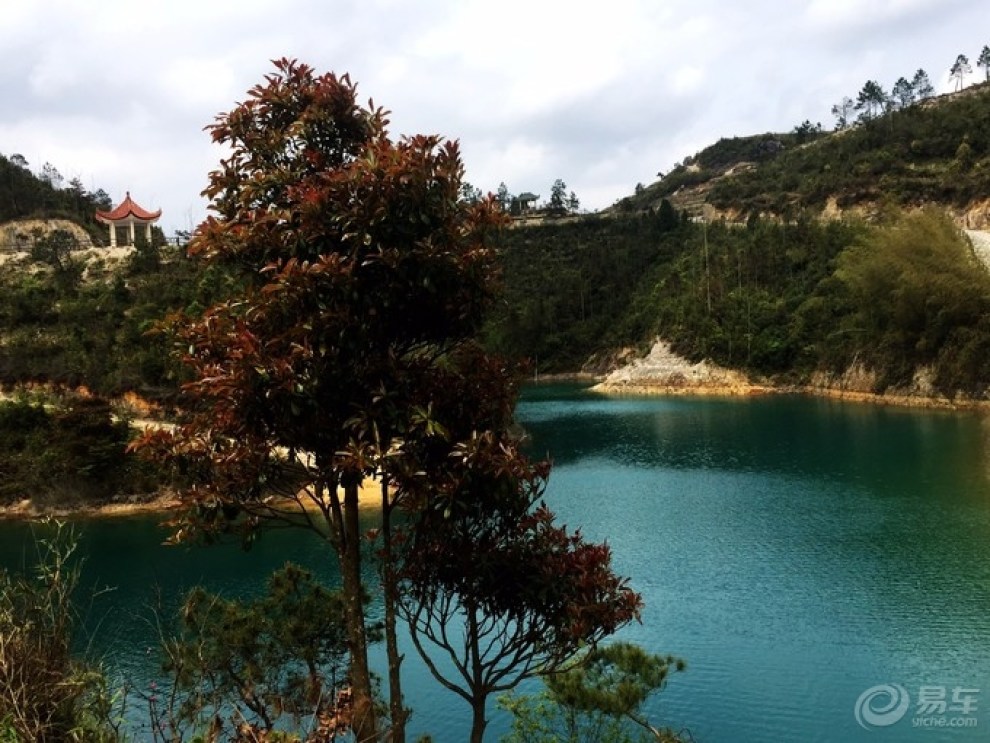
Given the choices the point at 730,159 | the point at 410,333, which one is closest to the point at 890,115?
the point at 730,159

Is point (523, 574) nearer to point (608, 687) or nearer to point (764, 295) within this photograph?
point (608, 687)

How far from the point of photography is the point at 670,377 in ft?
189

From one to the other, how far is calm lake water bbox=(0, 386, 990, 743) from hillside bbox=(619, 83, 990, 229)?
28.6 meters

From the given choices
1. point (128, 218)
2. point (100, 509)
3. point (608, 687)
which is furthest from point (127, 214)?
point (608, 687)

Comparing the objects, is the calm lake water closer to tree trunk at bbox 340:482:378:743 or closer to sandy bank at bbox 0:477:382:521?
sandy bank at bbox 0:477:382:521

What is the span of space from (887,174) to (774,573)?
54.9m

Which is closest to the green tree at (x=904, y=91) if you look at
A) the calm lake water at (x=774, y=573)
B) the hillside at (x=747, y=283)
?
the hillside at (x=747, y=283)

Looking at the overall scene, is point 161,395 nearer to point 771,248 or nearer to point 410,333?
point 410,333

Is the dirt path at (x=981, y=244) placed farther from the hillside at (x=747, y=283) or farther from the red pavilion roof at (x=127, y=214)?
the red pavilion roof at (x=127, y=214)

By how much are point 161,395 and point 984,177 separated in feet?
176

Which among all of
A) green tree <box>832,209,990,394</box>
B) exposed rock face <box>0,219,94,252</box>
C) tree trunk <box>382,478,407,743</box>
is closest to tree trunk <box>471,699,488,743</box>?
tree trunk <box>382,478,407,743</box>

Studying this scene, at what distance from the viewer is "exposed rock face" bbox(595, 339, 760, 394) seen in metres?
53.5

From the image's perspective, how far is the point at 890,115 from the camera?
71562 millimetres

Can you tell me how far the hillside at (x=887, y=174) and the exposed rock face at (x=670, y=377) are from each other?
17.4 meters
